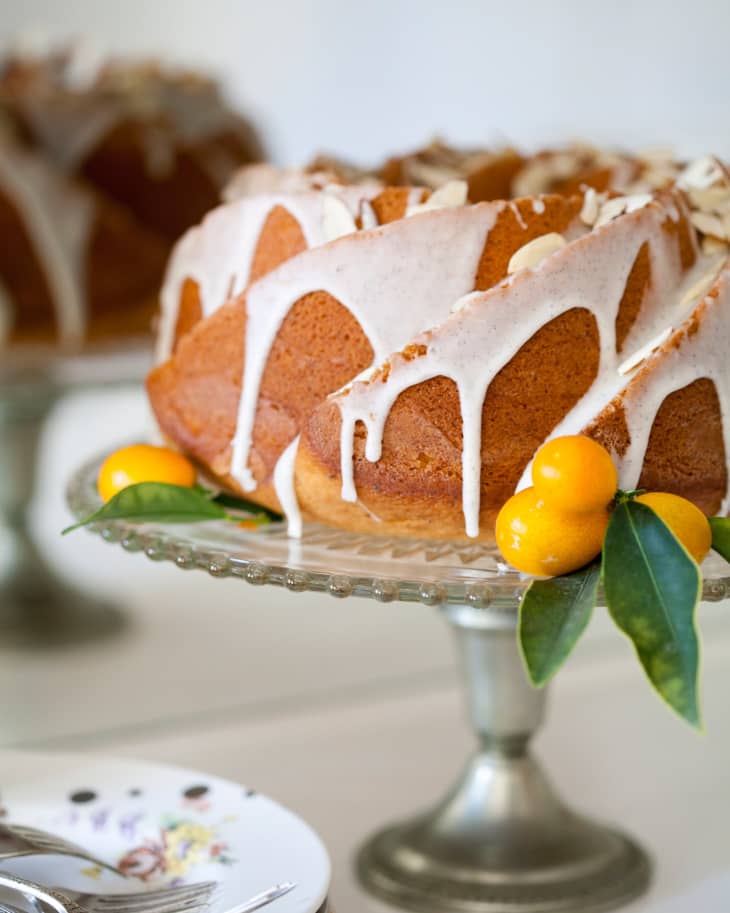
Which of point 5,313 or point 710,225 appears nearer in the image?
point 710,225

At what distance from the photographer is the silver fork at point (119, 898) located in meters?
0.62

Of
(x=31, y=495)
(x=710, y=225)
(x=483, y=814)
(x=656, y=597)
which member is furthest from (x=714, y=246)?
(x=31, y=495)

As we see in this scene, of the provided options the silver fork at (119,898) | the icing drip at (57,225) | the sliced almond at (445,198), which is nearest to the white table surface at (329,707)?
the icing drip at (57,225)

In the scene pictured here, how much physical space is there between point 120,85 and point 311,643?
2.55 feet

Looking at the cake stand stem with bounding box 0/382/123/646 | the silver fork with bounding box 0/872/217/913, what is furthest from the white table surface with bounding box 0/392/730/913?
the silver fork with bounding box 0/872/217/913

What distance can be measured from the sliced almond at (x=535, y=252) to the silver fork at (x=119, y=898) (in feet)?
1.13

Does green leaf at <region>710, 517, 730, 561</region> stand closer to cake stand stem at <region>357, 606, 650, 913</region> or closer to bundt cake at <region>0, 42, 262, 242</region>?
cake stand stem at <region>357, 606, 650, 913</region>

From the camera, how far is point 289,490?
76 cm

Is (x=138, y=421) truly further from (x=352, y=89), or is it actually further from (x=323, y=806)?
(x=323, y=806)

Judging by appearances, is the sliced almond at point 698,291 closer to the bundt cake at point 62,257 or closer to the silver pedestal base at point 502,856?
the silver pedestal base at point 502,856

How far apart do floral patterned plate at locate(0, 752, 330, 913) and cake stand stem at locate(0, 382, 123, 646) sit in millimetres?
663

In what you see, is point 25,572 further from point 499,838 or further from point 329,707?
point 499,838

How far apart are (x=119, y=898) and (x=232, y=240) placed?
1.24 ft

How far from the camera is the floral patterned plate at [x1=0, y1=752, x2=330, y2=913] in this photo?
25.5 inches
